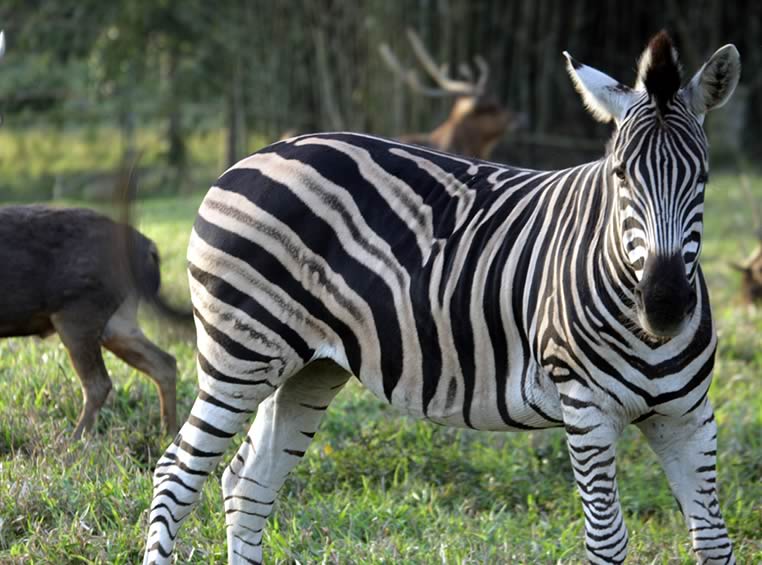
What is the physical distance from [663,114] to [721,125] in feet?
38.3

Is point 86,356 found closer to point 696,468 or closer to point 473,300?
point 473,300

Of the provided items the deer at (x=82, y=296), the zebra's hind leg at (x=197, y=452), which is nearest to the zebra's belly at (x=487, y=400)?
the zebra's hind leg at (x=197, y=452)

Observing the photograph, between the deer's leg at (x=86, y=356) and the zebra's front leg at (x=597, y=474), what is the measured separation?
2625mm

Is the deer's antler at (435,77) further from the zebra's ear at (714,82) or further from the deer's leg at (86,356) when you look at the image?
the zebra's ear at (714,82)

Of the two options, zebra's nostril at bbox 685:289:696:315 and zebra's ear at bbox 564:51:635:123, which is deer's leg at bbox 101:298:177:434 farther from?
zebra's nostril at bbox 685:289:696:315

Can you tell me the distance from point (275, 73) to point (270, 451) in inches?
419

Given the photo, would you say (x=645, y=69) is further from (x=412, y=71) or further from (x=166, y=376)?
(x=412, y=71)

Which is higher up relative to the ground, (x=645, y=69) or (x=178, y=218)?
(x=645, y=69)

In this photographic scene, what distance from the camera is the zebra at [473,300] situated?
321 centimetres

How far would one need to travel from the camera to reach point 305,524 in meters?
4.51

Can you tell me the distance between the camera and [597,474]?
3.40 metres

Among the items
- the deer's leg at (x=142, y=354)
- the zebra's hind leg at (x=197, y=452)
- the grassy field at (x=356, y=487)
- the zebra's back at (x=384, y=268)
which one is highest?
the zebra's back at (x=384, y=268)

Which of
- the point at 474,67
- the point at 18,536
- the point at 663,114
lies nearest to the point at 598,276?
the point at 663,114

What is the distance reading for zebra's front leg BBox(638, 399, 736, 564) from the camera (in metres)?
3.46
